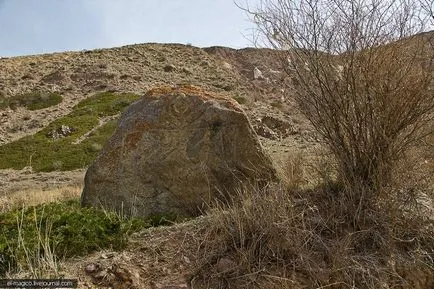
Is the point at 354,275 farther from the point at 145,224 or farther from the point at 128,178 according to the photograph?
the point at 128,178

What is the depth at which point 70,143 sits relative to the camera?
22.8 meters

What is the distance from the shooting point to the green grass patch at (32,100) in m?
28.8

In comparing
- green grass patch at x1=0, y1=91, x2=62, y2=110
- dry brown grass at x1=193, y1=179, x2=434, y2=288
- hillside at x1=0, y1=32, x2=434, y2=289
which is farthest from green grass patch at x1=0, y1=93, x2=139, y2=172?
dry brown grass at x1=193, y1=179, x2=434, y2=288

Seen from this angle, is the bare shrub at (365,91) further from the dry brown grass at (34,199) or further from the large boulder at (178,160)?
the dry brown grass at (34,199)

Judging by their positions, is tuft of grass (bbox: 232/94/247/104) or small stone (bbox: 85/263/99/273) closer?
small stone (bbox: 85/263/99/273)

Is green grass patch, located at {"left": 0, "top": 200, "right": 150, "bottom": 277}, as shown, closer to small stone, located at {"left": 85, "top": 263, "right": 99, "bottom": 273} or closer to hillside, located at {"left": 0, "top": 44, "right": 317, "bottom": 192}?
small stone, located at {"left": 85, "top": 263, "right": 99, "bottom": 273}

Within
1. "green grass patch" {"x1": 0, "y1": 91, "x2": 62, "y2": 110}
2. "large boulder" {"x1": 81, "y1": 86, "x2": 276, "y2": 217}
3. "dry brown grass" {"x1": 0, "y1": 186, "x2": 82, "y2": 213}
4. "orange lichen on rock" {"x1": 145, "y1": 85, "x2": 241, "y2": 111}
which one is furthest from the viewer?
"green grass patch" {"x1": 0, "y1": 91, "x2": 62, "y2": 110}

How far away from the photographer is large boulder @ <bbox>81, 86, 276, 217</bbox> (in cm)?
570

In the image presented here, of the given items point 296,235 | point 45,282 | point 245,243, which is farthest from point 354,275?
point 45,282

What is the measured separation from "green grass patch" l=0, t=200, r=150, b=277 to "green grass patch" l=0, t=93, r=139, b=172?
44.5ft

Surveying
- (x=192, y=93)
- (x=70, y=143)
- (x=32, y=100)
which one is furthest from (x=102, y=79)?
(x=192, y=93)

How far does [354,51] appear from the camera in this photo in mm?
4641

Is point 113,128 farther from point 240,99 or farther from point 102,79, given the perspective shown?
point 102,79

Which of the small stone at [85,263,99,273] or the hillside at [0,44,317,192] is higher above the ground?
the hillside at [0,44,317,192]
